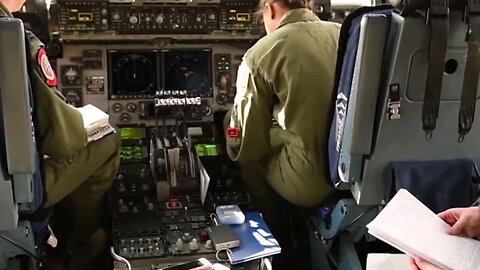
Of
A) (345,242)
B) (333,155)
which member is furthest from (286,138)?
(345,242)

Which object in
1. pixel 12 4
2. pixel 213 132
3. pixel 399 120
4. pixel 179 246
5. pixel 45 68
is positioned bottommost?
pixel 179 246

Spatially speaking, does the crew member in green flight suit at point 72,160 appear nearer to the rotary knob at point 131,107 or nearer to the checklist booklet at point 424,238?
the rotary knob at point 131,107

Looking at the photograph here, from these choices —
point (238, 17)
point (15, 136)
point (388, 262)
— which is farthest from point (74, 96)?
A: point (388, 262)

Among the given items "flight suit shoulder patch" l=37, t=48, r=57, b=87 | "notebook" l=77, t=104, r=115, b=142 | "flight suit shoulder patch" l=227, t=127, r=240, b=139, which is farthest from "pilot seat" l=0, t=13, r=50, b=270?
"flight suit shoulder patch" l=227, t=127, r=240, b=139

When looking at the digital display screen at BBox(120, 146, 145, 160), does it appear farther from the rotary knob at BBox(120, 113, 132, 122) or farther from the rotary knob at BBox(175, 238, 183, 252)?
the rotary knob at BBox(175, 238, 183, 252)

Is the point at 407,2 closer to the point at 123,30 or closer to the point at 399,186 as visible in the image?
the point at 399,186

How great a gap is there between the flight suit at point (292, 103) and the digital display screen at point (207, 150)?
47 centimetres

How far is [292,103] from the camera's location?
9.30 ft

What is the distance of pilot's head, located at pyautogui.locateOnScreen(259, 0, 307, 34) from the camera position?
3.03 metres

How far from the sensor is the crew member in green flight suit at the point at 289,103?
2.83 meters

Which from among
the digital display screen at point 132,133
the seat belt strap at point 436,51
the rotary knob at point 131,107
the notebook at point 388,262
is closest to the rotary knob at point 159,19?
the rotary knob at point 131,107

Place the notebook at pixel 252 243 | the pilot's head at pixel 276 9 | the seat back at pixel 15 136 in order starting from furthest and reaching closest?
1. the pilot's head at pixel 276 9
2. the notebook at pixel 252 243
3. the seat back at pixel 15 136

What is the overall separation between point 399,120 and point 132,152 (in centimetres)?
159

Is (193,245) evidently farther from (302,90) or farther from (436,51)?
(436,51)
